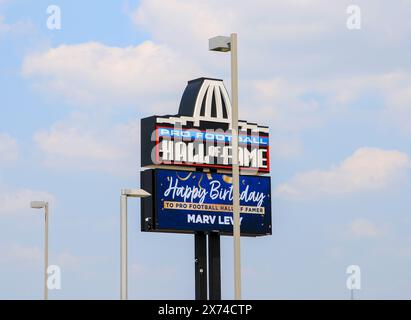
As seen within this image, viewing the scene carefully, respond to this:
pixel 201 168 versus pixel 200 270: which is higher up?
pixel 201 168

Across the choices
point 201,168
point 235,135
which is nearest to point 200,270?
point 201,168

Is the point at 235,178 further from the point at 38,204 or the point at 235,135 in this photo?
the point at 38,204

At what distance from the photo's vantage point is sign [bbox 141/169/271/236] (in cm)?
5272

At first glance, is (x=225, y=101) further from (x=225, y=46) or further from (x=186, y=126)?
(x=225, y=46)

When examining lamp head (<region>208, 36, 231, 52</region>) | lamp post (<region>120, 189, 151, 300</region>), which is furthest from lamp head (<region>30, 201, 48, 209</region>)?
lamp head (<region>208, 36, 231, 52</region>)

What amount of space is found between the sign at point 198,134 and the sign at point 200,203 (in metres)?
0.54

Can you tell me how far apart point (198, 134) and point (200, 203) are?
293 cm

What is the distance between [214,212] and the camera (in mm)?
54594

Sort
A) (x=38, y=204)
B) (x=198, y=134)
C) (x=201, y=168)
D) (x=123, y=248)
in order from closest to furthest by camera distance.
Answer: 1. (x=123, y=248)
2. (x=198, y=134)
3. (x=201, y=168)
4. (x=38, y=204)

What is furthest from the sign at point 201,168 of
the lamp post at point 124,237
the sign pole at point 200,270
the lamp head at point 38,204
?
the lamp post at point 124,237

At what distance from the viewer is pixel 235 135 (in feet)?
114
